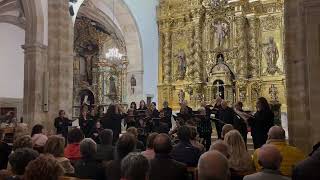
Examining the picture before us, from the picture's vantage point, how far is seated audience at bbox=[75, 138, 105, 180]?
4344 millimetres

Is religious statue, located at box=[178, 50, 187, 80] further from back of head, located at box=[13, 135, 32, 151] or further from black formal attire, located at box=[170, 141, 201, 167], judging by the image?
back of head, located at box=[13, 135, 32, 151]

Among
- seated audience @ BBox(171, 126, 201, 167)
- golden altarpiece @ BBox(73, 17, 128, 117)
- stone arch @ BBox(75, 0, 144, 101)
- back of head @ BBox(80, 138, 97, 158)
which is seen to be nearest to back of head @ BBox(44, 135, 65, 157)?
back of head @ BBox(80, 138, 97, 158)

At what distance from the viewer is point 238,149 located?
4.35 meters

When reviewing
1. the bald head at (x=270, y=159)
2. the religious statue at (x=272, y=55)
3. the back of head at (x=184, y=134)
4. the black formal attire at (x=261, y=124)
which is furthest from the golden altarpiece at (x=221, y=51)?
the bald head at (x=270, y=159)

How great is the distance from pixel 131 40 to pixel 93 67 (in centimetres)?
564

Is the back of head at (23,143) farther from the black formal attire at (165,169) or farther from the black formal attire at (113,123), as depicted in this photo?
the black formal attire at (113,123)

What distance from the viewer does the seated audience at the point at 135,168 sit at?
287 cm

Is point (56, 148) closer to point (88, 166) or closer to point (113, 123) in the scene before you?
point (88, 166)

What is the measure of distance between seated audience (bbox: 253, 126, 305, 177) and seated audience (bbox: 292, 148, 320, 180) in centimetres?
104

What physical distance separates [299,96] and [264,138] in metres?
1.02

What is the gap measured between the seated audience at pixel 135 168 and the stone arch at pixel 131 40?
16067mm

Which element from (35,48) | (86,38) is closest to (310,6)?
(35,48)

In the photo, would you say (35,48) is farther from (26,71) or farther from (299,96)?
(299,96)

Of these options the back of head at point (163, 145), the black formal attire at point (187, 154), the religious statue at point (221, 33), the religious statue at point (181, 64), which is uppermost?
the religious statue at point (221, 33)
